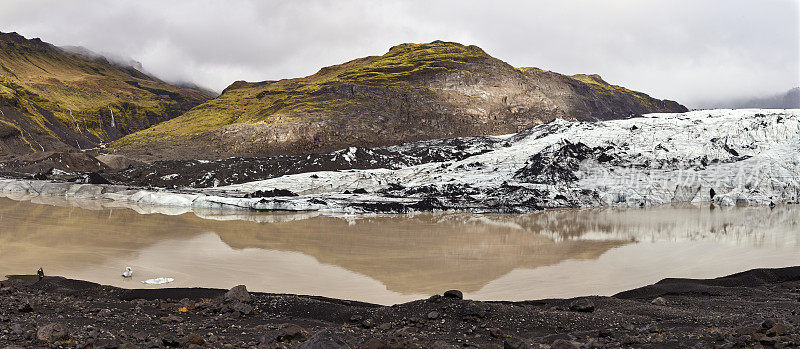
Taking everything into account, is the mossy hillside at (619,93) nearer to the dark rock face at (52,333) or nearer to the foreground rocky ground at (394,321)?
the foreground rocky ground at (394,321)

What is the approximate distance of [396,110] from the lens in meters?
57.6

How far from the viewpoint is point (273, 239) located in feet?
58.3

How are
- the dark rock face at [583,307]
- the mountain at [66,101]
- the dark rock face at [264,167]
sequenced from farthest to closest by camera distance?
1. the mountain at [66,101]
2. the dark rock face at [264,167]
3. the dark rock face at [583,307]

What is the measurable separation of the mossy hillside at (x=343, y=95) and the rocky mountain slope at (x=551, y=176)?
21725mm

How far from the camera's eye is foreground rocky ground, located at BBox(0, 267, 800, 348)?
5262 millimetres

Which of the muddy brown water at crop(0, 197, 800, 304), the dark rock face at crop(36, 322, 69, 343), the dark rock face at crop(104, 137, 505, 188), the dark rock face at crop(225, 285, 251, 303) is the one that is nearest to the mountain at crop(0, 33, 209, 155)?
the dark rock face at crop(104, 137, 505, 188)

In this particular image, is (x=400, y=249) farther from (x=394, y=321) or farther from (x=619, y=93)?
(x=619, y=93)

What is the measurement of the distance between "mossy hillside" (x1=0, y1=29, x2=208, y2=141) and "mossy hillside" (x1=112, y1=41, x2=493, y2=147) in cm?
1482

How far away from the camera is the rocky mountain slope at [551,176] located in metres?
27.7

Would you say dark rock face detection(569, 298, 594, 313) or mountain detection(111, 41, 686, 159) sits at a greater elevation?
mountain detection(111, 41, 686, 159)

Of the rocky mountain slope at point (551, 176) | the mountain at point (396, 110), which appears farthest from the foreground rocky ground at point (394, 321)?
the mountain at point (396, 110)

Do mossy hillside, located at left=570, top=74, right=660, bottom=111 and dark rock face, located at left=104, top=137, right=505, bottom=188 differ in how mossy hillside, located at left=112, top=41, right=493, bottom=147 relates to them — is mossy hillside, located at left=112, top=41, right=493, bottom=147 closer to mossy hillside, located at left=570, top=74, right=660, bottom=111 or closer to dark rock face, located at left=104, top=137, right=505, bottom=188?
mossy hillside, located at left=570, top=74, right=660, bottom=111

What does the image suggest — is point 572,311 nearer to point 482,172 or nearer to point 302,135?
point 482,172

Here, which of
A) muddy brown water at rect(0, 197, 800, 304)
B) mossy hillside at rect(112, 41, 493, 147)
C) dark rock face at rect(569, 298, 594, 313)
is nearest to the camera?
dark rock face at rect(569, 298, 594, 313)
